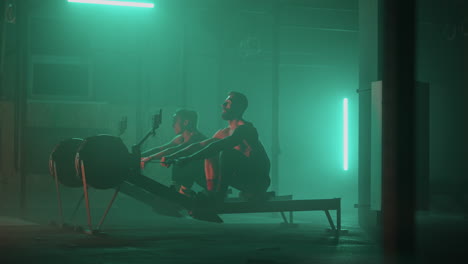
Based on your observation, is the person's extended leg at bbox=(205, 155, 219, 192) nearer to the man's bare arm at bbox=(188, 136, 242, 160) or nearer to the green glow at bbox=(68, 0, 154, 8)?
the man's bare arm at bbox=(188, 136, 242, 160)

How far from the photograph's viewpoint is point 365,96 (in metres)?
12.5

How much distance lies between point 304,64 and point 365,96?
34.3 feet

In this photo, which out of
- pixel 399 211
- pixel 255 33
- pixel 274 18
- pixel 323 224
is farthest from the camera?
pixel 255 33

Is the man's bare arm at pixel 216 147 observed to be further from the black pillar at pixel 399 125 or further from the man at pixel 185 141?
the black pillar at pixel 399 125

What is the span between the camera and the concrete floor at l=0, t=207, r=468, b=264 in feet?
22.2

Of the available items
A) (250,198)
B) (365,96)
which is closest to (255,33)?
(365,96)

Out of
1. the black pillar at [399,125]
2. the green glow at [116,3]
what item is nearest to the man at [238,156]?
the black pillar at [399,125]

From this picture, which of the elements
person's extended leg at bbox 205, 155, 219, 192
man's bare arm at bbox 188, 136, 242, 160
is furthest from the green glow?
man's bare arm at bbox 188, 136, 242, 160

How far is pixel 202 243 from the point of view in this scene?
8.22m

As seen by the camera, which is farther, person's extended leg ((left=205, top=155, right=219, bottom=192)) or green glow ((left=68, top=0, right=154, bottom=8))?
green glow ((left=68, top=0, right=154, bottom=8))

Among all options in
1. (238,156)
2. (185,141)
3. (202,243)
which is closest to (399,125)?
(202,243)

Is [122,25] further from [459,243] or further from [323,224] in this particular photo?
[459,243]

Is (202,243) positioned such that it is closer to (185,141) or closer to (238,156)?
(238,156)

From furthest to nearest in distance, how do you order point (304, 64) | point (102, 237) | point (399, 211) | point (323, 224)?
point (304, 64) < point (323, 224) < point (102, 237) < point (399, 211)
